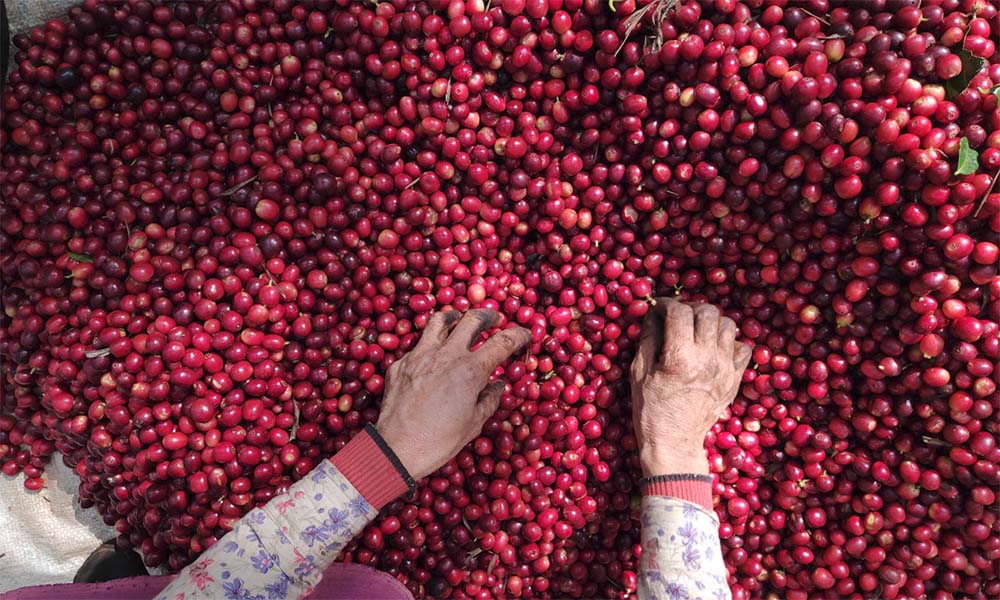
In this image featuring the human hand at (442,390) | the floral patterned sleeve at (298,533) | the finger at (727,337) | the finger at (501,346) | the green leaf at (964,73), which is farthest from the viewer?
the finger at (727,337)

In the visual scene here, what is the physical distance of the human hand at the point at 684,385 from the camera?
6.17 ft

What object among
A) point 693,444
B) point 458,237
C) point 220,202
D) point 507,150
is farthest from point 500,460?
point 220,202

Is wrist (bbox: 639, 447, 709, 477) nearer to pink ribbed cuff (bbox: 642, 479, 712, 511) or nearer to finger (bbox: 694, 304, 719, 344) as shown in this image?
pink ribbed cuff (bbox: 642, 479, 712, 511)

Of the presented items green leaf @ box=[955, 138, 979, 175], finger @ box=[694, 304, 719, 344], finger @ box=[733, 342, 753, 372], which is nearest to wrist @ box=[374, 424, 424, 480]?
finger @ box=[694, 304, 719, 344]

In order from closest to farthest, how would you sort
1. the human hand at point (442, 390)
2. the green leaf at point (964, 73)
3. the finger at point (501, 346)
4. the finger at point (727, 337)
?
the green leaf at point (964, 73), the human hand at point (442, 390), the finger at point (501, 346), the finger at point (727, 337)

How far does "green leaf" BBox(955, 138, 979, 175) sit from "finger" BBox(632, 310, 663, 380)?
0.94 metres

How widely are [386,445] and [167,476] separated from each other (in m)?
0.80

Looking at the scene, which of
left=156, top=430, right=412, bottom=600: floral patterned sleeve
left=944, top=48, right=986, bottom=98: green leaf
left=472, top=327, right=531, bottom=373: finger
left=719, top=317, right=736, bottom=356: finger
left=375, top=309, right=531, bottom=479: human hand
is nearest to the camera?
left=156, top=430, right=412, bottom=600: floral patterned sleeve

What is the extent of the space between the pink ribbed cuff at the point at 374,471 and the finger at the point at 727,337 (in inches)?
43.3

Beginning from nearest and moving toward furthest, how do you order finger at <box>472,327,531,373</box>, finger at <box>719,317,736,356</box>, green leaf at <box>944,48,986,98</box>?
green leaf at <box>944,48,986,98</box> → finger at <box>472,327,531,373</box> → finger at <box>719,317,736,356</box>

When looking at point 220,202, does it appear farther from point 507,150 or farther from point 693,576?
point 693,576

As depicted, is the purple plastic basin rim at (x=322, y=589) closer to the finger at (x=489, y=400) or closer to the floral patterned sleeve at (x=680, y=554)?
the finger at (x=489, y=400)

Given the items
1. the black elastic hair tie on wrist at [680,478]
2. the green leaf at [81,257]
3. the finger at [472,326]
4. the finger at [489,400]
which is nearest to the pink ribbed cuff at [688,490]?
the black elastic hair tie on wrist at [680,478]

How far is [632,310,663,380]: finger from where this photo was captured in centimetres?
200
